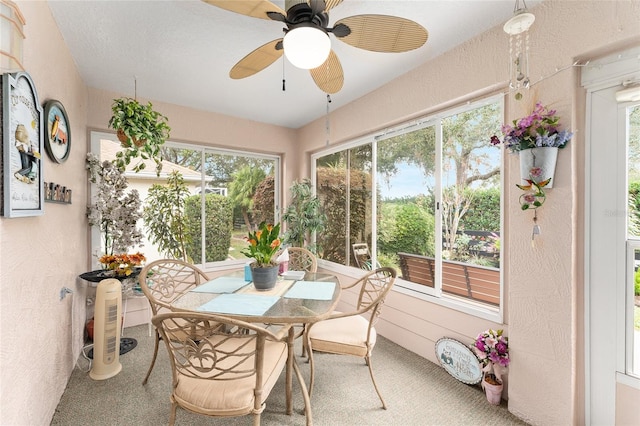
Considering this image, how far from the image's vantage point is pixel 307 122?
4066 mm

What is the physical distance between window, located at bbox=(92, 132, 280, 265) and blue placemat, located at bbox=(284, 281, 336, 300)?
81.5 inches

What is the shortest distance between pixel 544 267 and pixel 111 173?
3.77 metres

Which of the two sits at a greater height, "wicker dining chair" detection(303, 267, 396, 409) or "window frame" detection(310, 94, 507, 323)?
"window frame" detection(310, 94, 507, 323)

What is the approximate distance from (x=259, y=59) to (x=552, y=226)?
80.6 inches

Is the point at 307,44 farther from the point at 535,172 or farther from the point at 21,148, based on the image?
the point at 535,172

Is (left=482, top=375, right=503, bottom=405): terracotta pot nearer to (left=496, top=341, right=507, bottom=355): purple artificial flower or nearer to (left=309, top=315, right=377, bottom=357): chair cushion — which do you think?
(left=496, top=341, right=507, bottom=355): purple artificial flower

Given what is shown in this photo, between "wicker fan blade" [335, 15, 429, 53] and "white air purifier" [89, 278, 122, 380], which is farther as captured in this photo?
"white air purifier" [89, 278, 122, 380]

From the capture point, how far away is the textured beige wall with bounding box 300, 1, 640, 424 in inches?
60.3

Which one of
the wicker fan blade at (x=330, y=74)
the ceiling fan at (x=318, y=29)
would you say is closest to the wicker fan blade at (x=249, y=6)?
the ceiling fan at (x=318, y=29)

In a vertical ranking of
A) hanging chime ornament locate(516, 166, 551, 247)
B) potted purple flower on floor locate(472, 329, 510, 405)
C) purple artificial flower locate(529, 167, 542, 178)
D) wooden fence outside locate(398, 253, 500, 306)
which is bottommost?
potted purple flower on floor locate(472, 329, 510, 405)

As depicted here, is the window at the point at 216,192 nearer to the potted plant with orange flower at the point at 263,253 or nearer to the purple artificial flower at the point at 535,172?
the potted plant with orange flower at the point at 263,253

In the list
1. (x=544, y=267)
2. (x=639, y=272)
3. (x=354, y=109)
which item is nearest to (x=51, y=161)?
(x=354, y=109)

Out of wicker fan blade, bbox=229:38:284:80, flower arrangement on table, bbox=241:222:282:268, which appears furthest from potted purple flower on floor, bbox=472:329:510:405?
wicker fan blade, bbox=229:38:284:80

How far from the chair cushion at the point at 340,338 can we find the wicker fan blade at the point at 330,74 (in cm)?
173
